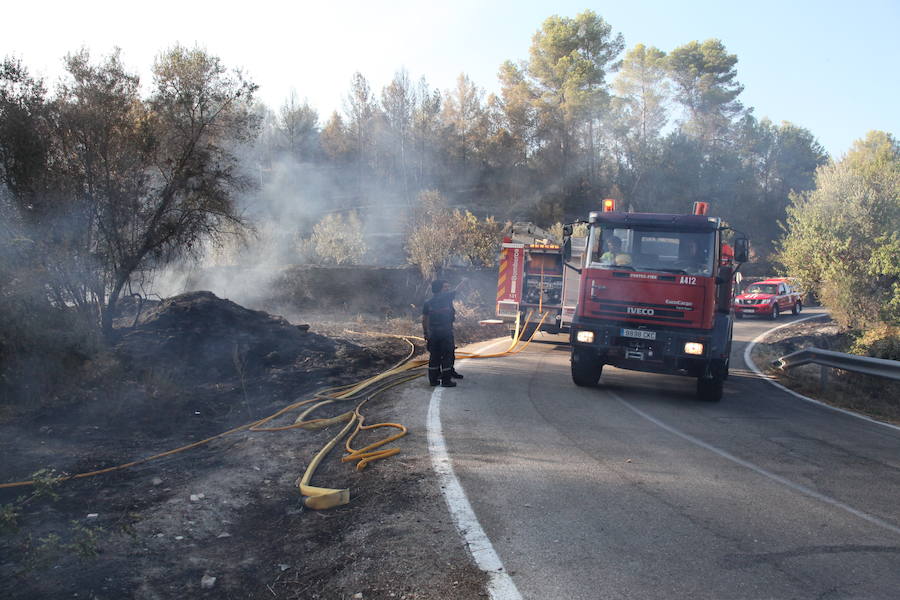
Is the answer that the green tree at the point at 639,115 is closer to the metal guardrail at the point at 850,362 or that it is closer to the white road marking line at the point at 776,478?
the metal guardrail at the point at 850,362

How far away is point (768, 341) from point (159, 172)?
19506 mm

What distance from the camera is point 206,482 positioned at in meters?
5.76

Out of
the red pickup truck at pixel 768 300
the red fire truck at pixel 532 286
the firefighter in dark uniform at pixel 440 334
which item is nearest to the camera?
the firefighter in dark uniform at pixel 440 334

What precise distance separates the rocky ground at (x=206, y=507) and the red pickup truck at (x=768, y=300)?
25254 mm

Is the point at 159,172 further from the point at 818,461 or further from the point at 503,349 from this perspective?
the point at 818,461

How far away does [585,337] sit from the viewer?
9930mm

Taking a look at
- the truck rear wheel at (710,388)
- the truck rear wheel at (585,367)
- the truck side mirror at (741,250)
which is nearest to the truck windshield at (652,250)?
the truck side mirror at (741,250)

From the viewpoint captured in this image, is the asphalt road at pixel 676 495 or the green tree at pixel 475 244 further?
the green tree at pixel 475 244

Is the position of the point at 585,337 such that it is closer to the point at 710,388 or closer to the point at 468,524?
the point at 710,388

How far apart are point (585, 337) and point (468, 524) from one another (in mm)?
5935

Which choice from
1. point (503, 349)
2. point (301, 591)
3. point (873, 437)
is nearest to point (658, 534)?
point (301, 591)

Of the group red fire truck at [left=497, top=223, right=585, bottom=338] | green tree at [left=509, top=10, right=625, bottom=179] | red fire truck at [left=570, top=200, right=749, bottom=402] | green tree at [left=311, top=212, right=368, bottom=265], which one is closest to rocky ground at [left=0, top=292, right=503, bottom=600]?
red fire truck at [left=570, top=200, right=749, bottom=402]

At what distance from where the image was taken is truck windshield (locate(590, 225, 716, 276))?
9.90m

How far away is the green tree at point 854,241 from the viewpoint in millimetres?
21062
